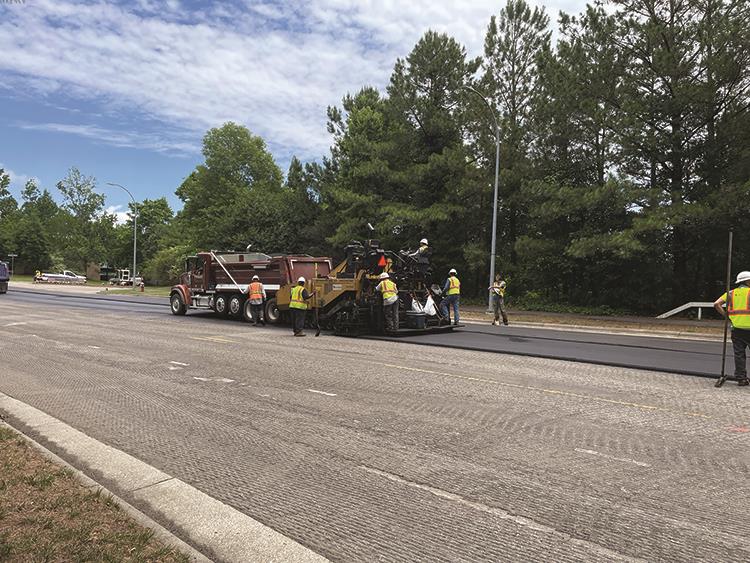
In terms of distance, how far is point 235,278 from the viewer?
811 inches

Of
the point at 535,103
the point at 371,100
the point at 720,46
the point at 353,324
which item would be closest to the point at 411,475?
the point at 353,324

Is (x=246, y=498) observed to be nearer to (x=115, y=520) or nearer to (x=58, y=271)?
(x=115, y=520)

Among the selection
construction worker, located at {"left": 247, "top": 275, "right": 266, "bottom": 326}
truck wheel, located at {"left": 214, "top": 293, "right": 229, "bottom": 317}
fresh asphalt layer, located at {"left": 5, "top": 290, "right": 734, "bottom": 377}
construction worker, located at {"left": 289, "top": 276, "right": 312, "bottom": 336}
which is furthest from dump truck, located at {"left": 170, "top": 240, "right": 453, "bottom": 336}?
truck wheel, located at {"left": 214, "top": 293, "right": 229, "bottom": 317}

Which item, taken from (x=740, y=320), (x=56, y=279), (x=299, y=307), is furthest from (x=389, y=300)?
(x=56, y=279)

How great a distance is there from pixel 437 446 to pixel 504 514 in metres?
1.53

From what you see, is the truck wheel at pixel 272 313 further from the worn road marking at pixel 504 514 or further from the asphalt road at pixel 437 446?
the worn road marking at pixel 504 514

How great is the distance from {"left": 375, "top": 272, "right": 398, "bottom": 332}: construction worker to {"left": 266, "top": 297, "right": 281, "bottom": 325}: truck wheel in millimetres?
4824

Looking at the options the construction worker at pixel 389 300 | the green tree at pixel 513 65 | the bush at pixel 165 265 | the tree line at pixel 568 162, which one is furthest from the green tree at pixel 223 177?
the construction worker at pixel 389 300

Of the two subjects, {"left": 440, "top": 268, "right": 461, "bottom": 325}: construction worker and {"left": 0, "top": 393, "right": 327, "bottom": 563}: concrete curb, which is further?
{"left": 440, "top": 268, "right": 461, "bottom": 325}: construction worker

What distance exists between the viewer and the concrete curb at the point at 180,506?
3.37 m

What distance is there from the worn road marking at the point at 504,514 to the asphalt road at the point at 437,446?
1 centimetres

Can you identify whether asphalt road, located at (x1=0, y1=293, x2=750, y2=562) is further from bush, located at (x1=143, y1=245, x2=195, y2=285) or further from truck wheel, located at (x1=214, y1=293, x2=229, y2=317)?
bush, located at (x1=143, y1=245, x2=195, y2=285)

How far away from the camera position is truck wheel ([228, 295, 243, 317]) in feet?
67.3

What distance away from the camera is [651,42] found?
77.2ft
